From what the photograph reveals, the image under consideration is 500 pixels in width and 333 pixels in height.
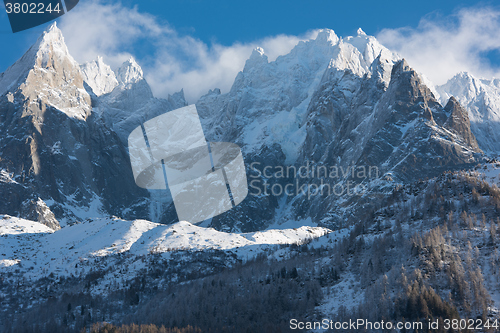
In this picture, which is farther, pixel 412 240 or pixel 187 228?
pixel 187 228

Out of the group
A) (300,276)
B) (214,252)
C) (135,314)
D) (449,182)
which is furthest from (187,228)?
(449,182)

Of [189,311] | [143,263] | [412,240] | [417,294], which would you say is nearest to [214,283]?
[189,311]

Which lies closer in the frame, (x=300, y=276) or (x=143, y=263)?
(x=300, y=276)

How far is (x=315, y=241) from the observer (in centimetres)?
14662

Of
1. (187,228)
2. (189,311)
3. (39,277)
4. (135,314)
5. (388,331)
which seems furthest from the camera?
(187,228)

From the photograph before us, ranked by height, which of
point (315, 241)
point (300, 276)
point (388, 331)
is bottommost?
point (388, 331)

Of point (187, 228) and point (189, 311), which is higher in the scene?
point (187, 228)

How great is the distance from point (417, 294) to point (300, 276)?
115 ft

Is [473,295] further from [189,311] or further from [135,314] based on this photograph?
[135,314]

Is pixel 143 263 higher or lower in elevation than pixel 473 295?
higher

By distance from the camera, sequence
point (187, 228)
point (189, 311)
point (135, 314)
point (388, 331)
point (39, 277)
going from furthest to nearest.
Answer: point (187, 228) → point (39, 277) → point (135, 314) → point (189, 311) → point (388, 331)

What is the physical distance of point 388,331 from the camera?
77250 mm

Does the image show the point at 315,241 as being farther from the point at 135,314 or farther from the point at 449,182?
the point at 135,314

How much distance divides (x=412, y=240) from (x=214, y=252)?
70277 millimetres
